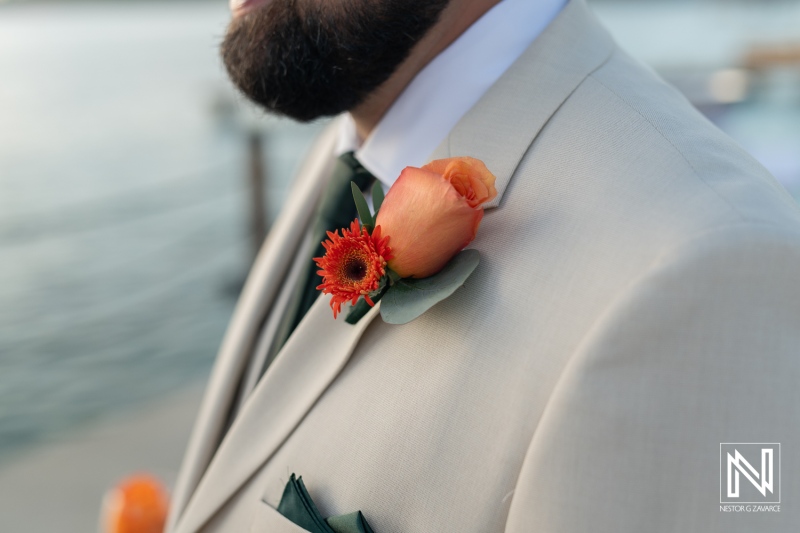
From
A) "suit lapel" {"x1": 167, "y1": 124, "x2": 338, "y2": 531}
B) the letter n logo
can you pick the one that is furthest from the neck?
the letter n logo

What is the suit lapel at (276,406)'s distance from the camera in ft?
3.64

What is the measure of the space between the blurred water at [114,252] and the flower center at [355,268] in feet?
2.70

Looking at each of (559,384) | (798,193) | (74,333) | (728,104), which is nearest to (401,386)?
(559,384)

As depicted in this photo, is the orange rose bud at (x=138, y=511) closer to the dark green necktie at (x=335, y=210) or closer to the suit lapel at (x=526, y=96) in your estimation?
the dark green necktie at (x=335, y=210)

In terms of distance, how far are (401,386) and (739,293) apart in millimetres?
437

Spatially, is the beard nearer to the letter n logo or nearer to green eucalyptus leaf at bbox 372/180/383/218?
green eucalyptus leaf at bbox 372/180/383/218

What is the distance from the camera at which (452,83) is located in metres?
1.21

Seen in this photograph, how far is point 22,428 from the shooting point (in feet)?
13.8

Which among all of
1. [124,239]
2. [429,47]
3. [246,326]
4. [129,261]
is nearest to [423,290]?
[429,47]

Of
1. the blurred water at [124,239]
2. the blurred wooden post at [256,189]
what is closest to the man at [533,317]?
the blurred water at [124,239]

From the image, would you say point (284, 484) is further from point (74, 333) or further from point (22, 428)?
point (74, 333)

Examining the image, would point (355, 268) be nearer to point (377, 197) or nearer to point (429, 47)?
point (377, 197)

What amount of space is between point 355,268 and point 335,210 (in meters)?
0.43

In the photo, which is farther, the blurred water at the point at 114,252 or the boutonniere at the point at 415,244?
the blurred water at the point at 114,252
